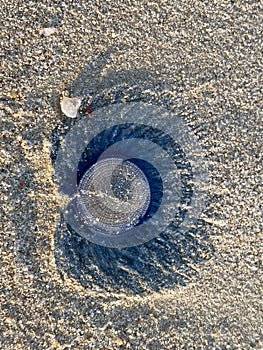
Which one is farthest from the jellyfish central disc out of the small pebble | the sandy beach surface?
the small pebble

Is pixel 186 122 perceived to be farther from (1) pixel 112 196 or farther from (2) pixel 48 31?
(2) pixel 48 31

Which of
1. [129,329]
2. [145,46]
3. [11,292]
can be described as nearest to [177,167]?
[145,46]

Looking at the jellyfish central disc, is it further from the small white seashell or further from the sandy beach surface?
the small white seashell

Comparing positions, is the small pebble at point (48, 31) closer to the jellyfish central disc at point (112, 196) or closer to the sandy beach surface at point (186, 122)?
the sandy beach surface at point (186, 122)

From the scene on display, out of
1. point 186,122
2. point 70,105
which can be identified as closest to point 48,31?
point 70,105

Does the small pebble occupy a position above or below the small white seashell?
above
